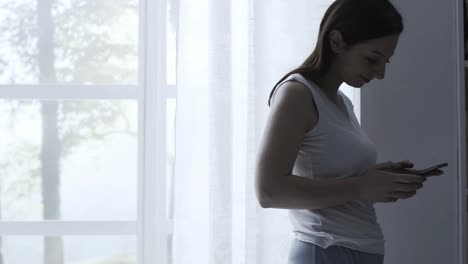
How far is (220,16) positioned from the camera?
1.74m

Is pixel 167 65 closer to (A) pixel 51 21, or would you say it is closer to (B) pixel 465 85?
(A) pixel 51 21

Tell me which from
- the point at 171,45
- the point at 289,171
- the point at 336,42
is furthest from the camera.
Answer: the point at 171,45

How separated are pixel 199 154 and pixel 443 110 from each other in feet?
2.29

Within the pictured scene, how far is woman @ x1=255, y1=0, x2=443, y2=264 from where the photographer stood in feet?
3.96

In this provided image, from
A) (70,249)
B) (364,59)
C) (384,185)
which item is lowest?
(70,249)

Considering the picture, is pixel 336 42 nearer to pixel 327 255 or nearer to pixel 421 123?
pixel 327 255

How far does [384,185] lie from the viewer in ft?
4.17

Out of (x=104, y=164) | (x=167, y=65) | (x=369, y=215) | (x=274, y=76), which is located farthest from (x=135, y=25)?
(x=369, y=215)

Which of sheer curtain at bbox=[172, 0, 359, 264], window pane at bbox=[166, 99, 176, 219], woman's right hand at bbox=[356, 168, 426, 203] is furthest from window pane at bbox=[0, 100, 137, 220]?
woman's right hand at bbox=[356, 168, 426, 203]

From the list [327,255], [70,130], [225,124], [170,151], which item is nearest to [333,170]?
[327,255]

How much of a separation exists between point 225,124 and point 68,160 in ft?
2.37

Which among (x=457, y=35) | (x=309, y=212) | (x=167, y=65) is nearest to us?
(x=309, y=212)

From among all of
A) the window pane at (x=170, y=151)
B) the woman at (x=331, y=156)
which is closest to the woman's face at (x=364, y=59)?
the woman at (x=331, y=156)

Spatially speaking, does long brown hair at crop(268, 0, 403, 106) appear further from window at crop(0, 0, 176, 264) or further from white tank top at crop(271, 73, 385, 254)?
window at crop(0, 0, 176, 264)
